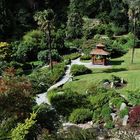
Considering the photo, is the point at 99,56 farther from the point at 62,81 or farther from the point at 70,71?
the point at 62,81

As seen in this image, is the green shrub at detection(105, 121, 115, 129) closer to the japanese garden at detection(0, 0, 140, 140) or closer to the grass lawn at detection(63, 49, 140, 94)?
the japanese garden at detection(0, 0, 140, 140)

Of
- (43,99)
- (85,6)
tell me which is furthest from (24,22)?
(43,99)

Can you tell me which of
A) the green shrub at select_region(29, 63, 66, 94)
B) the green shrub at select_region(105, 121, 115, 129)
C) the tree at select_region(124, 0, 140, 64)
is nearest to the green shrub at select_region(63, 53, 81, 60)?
the green shrub at select_region(29, 63, 66, 94)

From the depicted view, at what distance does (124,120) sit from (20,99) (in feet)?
44.9

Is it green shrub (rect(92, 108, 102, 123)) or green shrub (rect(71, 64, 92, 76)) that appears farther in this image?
green shrub (rect(71, 64, 92, 76))

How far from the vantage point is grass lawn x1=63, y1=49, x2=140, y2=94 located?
55.2 m

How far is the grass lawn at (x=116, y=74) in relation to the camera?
55.2m

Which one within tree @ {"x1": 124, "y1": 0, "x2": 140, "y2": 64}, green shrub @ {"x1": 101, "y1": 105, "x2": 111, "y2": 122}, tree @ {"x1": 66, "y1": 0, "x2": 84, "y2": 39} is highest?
tree @ {"x1": 124, "y1": 0, "x2": 140, "y2": 64}

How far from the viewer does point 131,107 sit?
Result: 45.3 meters

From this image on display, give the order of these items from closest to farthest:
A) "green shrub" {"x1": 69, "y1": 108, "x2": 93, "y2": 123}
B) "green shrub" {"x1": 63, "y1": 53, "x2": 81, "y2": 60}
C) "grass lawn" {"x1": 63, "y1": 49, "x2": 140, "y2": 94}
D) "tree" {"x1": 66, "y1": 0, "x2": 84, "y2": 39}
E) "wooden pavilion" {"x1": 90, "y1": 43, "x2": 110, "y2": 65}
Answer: "green shrub" {"x1": 69, "y1": 108, "x2": 93, "y2": 123} → "grass lawn" {"x1": 63, "y1": 49, "x2": 140, "y2": 94} → "wooden pavilion" {"x1": 90, "y1": 43, "x2": 110, "y2": 65} → "green shrub" {"x1": 63, "y1": 53, "x2": 81, "y2": 60} → "tree" {"x1": 66, "y1": 0, "x2": 84, "y2": 39}

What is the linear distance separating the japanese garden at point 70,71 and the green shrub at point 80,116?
101 millimetres

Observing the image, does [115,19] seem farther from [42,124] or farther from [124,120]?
[42,124]

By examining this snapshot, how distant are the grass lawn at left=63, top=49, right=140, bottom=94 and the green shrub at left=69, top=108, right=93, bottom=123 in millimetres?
8756

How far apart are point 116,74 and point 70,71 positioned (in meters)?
6.86
